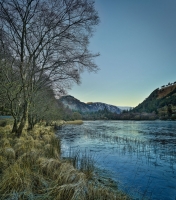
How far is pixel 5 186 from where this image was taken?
3.24 meters

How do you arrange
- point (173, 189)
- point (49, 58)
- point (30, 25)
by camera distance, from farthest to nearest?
point (49, 58) → point (30, 25) → point (173, 189)

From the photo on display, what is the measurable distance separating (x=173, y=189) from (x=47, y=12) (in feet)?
32.2

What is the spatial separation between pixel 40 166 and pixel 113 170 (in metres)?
3.98

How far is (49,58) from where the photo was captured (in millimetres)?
10922

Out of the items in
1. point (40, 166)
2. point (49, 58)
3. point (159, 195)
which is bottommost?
point (159, 195)

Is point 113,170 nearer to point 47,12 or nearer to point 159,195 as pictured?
point 159,195

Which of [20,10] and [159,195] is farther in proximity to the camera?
[20,10]

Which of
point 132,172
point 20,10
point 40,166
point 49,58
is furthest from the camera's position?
point 49,58

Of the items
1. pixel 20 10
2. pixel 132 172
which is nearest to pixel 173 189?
pixel 132 172

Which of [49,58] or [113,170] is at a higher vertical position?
[49,58]

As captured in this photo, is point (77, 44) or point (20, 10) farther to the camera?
point (77, 44)

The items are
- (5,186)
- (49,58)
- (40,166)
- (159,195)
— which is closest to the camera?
(5,186)

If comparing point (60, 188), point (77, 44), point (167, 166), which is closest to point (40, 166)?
point (60, 188)

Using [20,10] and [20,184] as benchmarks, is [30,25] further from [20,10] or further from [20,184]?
[20,184]
